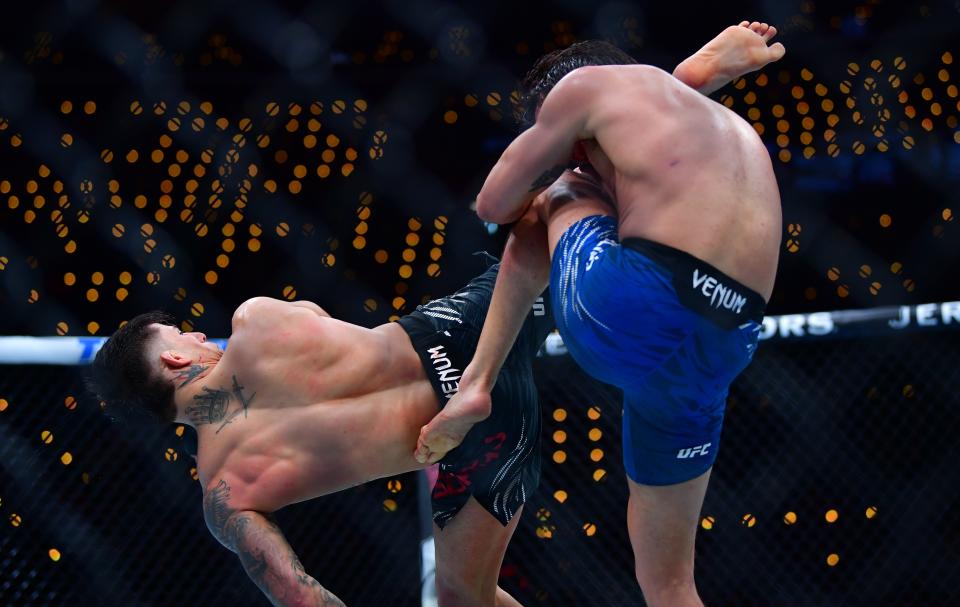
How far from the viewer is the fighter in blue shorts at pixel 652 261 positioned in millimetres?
1274

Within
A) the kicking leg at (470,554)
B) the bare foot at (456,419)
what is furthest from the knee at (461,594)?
the bare foot at (456,419)

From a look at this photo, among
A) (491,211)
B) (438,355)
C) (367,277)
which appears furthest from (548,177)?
(367,277)

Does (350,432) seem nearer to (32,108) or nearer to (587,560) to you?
(587,560)

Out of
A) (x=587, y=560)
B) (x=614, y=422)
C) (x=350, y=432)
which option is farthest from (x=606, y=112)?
(x=587, y=560)

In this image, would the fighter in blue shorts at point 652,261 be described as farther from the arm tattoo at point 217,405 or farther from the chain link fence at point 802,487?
the chain link fence at point 802,487

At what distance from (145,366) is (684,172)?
0.93 metres

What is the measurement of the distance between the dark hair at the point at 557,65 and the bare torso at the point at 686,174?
18 cm

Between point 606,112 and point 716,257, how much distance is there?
0.75ft

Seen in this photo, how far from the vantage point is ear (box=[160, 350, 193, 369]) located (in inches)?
66.7

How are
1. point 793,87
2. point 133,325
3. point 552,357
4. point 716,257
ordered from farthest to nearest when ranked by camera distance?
point 793,87, point 552,357, point 133,325, point 716,257

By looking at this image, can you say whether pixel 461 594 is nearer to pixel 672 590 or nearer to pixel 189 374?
pixel 672 590

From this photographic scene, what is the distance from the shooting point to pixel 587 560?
7.41 ft

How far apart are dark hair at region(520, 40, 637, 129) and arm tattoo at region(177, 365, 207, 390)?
67 centimetres

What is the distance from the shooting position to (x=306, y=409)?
1.62m
